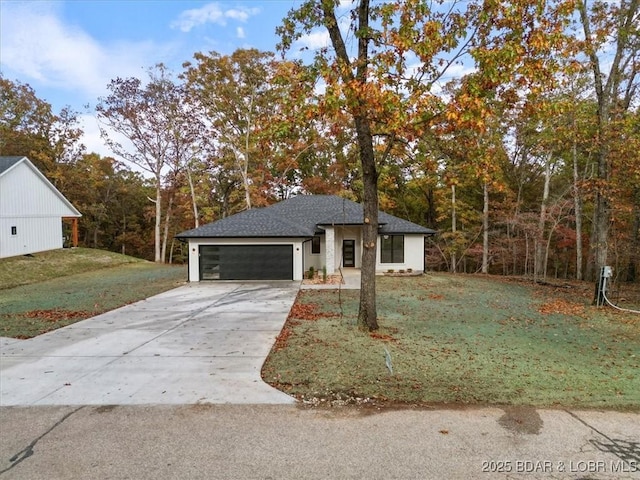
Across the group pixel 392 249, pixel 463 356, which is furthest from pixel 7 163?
pixel 463 356

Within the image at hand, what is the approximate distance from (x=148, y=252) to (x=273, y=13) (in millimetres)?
36012

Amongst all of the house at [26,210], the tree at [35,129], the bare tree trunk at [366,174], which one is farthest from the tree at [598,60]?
the tree at [35,129]

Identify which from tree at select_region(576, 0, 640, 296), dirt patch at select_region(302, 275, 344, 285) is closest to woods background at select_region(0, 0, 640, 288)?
tree at select_region(576, 0, 640, 296)

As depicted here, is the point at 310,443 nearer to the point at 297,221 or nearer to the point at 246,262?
the point at 246,262

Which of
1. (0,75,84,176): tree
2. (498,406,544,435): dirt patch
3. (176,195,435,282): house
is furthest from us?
(0,75,84,176): tree

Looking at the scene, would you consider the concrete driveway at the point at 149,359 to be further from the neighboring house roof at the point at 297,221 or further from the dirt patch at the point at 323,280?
the neighboring house roof at the point at 297,221

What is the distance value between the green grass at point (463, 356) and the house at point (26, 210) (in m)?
19.2

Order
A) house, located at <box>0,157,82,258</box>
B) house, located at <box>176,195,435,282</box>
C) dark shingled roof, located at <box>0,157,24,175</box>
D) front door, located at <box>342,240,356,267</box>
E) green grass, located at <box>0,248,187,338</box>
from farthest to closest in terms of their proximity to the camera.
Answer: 1. front door, located at <box>342,240,356,267</box>
2. dark shingled roof, located at <box>0,157,24,175</box>
3. house, located at <box>0,157,82,258</box>
4. house, located at <box>176,195,435,282</box>
5. green grass, located at <box>0,248,187,338</box>

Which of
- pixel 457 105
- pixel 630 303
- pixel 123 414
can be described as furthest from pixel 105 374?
pixel 630 303

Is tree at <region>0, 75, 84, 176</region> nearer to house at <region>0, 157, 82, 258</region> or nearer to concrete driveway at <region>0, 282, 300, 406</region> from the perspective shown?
house at <region>0, 157, 82, 258</region>

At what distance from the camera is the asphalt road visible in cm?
339

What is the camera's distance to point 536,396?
4.91m

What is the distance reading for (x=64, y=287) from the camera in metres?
16.1

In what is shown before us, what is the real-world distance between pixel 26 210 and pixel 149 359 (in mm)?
21608
